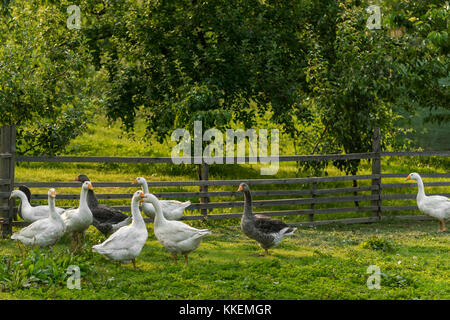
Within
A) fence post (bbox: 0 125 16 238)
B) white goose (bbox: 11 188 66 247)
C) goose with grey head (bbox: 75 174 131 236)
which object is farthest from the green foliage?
fence post (bbox: 0 125 16 238)

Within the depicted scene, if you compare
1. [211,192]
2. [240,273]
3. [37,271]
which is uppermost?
[211,192]

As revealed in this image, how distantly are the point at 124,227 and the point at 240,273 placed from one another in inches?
81.9

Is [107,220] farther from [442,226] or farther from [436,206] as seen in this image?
[442,226]

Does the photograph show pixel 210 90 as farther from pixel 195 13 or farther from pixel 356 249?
pixel 356 249

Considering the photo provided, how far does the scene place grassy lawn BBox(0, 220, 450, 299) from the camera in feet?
26.8

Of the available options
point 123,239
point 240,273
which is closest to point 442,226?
point 240,273

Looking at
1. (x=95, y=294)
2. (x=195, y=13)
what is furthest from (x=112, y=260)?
(x=195, y=13)

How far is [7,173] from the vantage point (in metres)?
12.7

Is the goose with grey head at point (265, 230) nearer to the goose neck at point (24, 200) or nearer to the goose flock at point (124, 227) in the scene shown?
the goose flock at point (124, 227)

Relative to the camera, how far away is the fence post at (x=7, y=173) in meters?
12.5

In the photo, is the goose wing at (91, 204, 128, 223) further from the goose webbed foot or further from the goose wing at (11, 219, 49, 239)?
the goose webbed foot

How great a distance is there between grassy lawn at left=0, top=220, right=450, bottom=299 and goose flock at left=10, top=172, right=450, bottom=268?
33 centimetres

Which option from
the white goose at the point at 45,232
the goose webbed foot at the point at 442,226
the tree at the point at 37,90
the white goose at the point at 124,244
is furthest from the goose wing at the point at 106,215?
the goose webbed foot at the point at 442,226
